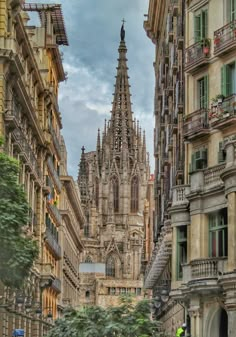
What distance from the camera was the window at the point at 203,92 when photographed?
41250 millimetres

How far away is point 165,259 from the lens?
200ft

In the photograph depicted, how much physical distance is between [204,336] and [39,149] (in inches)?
1199

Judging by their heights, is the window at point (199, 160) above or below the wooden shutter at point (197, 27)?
below

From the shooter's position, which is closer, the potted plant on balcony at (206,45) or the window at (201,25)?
the potted plant on balcony at (206,45)

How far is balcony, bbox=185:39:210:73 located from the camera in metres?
41.0

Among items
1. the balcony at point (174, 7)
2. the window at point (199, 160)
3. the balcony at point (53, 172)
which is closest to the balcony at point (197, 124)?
the window at point (199, 160)

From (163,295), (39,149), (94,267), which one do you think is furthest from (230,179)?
(94,267)

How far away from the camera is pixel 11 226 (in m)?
32.0

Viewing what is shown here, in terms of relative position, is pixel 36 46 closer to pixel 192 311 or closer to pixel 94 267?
pixel 192 311

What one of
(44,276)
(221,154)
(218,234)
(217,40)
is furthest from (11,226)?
(44,276)

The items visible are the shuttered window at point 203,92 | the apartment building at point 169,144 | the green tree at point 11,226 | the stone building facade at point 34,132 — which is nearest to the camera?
the green tree at point 11,226

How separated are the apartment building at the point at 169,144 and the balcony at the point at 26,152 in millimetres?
8155

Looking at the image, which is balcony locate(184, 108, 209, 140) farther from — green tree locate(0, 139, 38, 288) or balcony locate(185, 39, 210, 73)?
green tree locate(0, 139, 38, 288)

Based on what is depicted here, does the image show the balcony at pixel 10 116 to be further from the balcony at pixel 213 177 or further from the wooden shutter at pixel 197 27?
the balcony at pixel 213 177
